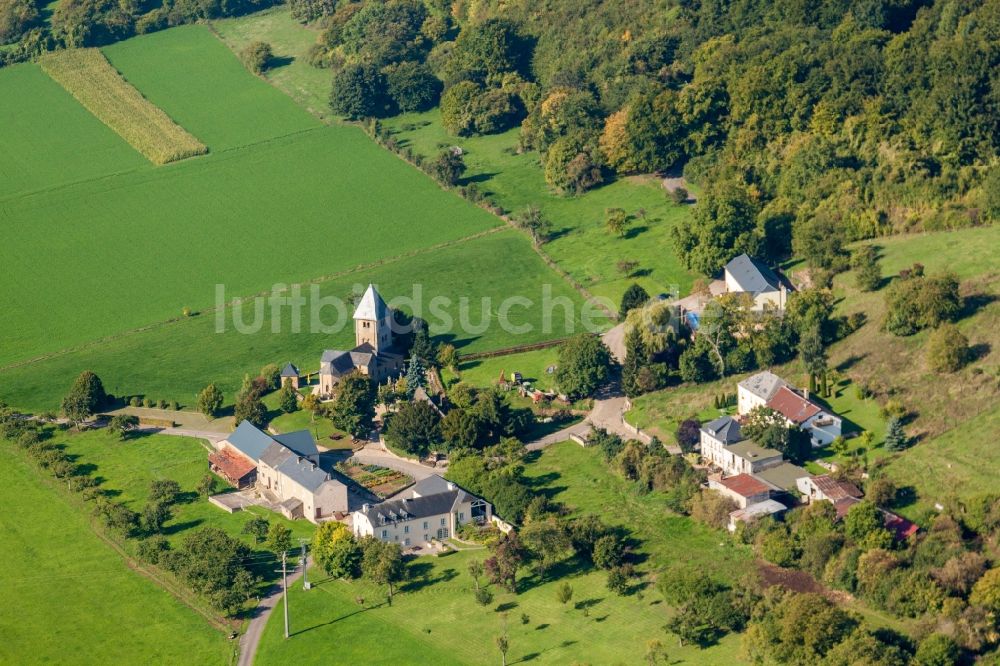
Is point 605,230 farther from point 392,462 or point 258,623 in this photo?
point 258,623

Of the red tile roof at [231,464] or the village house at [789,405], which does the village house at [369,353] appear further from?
the village house at [789,405]

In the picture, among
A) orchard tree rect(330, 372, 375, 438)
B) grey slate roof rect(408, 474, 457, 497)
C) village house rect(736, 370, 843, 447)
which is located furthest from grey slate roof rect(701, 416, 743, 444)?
orchard tree rect(330, 372, 375, 438)

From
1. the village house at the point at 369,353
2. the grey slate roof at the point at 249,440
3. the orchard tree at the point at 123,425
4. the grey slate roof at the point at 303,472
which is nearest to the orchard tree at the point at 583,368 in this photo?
the village house at the point at 369,353

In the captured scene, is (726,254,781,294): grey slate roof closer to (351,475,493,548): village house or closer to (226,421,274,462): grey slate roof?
(351,475,493,548): village house

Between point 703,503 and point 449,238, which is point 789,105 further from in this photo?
point 703,503

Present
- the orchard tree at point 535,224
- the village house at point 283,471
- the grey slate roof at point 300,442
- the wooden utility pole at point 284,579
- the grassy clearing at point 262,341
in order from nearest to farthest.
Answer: the wooden utility pole at point 284,579 → the village house at point 283,471 → the grey slate roof at point 300,442 → the grassy clearing at point 262,341 → the orchard tree at point 535,224

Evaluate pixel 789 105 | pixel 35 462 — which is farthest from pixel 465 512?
pixel 789 105
